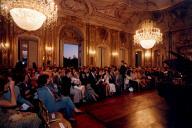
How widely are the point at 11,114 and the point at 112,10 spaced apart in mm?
12622

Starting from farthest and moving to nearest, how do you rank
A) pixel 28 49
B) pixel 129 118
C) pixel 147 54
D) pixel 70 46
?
pixel 147 54
pixel 70 46
pixel 28 49
pixel 129 118

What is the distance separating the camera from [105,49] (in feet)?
47.8

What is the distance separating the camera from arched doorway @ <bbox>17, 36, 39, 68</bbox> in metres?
10.3

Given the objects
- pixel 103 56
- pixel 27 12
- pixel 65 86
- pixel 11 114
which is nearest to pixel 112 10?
pixel 103 56

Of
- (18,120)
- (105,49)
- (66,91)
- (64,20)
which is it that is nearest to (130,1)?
(105,49)

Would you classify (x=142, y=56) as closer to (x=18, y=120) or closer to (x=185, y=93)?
(x=185, y=93)

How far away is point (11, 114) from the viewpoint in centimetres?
264

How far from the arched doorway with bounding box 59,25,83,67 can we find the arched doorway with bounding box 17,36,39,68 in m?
1.78

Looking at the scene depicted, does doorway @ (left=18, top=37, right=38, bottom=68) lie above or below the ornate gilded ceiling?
below

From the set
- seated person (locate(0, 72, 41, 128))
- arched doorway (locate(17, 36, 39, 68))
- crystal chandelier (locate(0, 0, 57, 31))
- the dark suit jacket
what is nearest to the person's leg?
seated person (locate(0, 72, 41, 128))

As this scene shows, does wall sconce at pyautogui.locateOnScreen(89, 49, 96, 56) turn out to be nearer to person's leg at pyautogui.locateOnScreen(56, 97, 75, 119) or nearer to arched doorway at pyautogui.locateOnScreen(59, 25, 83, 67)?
arched doorway at pyautogui.locateOnScreen(59, 25, 83, 67)

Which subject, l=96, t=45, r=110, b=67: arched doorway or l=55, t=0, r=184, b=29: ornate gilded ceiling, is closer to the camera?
l=55, t=0, r=184, b=29: ornate gilded ceiling

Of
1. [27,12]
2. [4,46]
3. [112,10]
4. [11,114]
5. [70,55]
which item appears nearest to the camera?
A: [11,114]

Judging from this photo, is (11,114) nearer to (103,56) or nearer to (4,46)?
(4,46)
